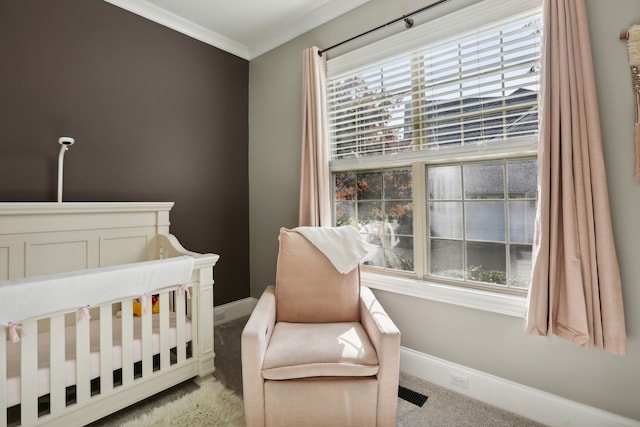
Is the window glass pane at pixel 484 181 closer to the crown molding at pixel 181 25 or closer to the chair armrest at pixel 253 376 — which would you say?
the chair armrest at pixel 253 376

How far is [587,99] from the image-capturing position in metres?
1.38

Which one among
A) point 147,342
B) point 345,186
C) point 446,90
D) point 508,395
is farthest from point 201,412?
point 446,90

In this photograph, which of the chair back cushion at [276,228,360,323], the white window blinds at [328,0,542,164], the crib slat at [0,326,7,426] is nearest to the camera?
the crib slat at [0,326,7,426]

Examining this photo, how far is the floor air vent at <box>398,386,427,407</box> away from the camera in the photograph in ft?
5.79

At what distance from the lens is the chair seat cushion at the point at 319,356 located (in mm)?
1414

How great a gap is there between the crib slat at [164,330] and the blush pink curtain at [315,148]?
1.10 metres

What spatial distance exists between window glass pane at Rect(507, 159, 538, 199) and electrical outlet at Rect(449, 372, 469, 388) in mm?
1099

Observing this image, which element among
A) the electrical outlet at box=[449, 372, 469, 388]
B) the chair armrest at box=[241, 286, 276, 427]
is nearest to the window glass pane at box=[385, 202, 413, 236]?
the electrical outlet at box=[449, 372, 469, 388]

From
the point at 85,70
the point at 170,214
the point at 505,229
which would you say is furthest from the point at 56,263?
the point at 505,229

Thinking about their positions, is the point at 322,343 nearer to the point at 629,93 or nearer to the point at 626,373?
the point at 626,373

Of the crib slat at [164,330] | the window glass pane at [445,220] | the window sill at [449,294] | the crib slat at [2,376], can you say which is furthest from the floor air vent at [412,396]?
the crib slat at [2,376]

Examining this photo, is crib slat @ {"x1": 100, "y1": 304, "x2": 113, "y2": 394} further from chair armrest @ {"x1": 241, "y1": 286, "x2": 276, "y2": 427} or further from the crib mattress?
Answer: chair armrest @ {"x1": 241, "y1": 286, "x2": 276, "y2": 427}

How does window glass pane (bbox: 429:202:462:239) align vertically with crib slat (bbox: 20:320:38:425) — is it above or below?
above

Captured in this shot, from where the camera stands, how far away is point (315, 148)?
245 centimetres
